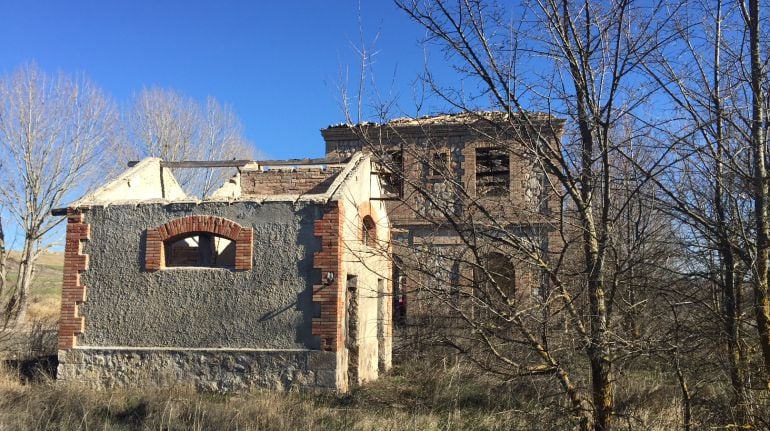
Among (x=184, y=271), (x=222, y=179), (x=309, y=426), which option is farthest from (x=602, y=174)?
(x=222, y=179)

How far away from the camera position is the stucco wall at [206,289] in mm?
9812

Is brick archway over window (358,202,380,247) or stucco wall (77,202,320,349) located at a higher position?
brick archway over window (358,202,380,247)

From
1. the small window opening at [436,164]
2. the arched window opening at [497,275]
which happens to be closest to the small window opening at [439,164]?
the small window opening at [436,164]

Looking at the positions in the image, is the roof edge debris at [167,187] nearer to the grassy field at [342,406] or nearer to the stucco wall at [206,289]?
the stucco wall at [206,289]

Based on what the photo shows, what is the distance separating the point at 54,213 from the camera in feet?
36.7

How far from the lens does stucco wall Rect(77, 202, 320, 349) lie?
9812 mm

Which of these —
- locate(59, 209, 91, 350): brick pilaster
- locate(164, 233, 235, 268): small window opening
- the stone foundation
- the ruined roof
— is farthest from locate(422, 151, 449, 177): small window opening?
Answer: locate(59, 209, 91, 350): brick pilaster

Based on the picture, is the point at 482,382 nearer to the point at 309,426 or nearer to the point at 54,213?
the point at 309,426

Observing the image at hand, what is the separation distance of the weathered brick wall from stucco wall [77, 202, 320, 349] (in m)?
2.76

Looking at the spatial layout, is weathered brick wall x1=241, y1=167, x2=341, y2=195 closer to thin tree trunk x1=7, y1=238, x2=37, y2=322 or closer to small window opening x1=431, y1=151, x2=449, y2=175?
small window opening x1=431, y1=151, x2=449, y2=175

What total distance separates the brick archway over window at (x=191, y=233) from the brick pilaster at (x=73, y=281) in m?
1.20

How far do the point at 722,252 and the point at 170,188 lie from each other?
11.3m

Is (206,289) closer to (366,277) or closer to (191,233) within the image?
(191,233)

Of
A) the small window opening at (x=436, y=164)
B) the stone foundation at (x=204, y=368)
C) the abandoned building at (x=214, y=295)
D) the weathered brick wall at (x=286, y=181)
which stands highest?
the weathered brick wall at (x=286, y=181)
